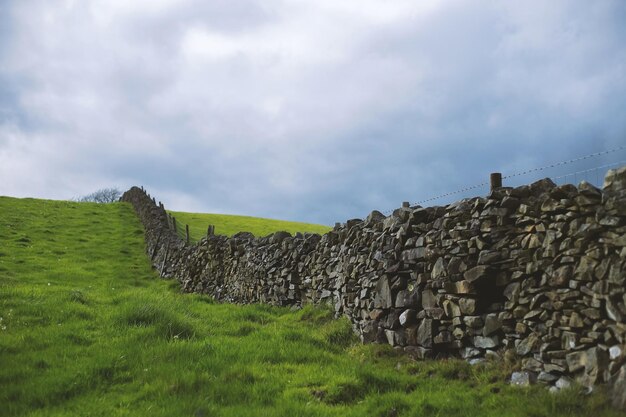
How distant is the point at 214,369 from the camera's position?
833 centimetres

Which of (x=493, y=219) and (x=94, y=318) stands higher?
(x=493, y=219)

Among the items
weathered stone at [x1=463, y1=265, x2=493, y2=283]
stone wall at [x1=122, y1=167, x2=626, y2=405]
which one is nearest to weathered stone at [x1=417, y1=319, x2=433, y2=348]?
stone wall at [x1=122, y1=167, x2=626, y2=405]

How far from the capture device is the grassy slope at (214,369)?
6.73m

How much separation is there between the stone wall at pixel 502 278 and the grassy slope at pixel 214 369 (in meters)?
0.44

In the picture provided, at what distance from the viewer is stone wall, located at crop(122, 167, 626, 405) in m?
6.18

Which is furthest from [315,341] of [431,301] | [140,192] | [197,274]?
[140,192]

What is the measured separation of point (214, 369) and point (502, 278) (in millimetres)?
4555

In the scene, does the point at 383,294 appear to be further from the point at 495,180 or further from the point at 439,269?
the point at 495,180

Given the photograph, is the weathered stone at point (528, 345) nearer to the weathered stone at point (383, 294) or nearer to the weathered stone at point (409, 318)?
the weathered stone at point (409, 318)

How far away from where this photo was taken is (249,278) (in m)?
17.1

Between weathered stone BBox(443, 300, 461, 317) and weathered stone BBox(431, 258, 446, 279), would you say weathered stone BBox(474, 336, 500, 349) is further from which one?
weathered stone BBox(431, 258, 446, 279)

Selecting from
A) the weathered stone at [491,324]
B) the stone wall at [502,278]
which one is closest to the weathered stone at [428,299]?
the stone wall at [502,278]

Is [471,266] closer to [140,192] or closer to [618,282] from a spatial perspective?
[618,282]

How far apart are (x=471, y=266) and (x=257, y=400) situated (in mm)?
3764
